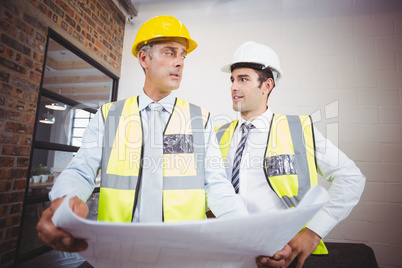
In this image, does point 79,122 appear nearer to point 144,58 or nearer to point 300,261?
point 144,58

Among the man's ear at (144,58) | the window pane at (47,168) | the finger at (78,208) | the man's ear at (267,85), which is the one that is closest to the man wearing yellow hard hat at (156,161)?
the man's ear at (144,58)

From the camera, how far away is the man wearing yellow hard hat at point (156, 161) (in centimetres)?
102

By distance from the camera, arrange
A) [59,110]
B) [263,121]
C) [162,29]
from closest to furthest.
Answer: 1. [162,29]
2. [263,121]
3. [59,110]

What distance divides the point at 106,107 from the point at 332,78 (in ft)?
8.24

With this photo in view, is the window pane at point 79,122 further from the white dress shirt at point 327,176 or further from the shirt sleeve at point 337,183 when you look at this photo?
the shirt sleeve at point 337,183

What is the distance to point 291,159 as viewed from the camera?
1.41 meters

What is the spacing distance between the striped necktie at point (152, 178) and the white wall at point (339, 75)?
1641 mm

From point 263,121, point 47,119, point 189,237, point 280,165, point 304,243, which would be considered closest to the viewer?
point 189,237

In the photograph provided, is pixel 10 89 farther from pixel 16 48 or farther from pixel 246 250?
pixel 246 250

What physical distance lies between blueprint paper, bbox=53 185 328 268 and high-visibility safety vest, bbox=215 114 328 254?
0.84 meters

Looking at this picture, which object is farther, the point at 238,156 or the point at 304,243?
the point at 238,156

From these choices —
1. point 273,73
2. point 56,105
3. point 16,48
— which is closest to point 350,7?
point 273,73

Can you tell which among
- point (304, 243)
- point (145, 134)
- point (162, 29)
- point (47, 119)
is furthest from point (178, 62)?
point (47, 119)

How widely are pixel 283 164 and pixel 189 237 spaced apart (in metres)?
→ 1.11
